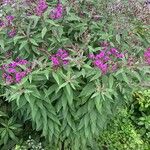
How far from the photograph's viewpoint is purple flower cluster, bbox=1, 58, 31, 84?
309cm

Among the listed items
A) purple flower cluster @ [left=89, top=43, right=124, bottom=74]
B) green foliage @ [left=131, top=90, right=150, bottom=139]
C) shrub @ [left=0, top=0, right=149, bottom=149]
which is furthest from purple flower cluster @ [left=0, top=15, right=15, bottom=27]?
green foliage @ [left=131, top=90, right=150, bottom=139]

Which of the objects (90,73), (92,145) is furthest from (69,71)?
(92,145)

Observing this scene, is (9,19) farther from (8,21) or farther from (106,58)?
(106,58)

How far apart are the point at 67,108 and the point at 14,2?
1084 millimetres

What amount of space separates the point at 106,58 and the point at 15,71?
0.78 m

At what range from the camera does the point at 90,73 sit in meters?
3.13

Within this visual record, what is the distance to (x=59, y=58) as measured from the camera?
318 cm

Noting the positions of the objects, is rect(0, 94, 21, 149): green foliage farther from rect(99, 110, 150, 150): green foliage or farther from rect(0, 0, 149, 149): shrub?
rect(99, 110, 150, 150): green foliage

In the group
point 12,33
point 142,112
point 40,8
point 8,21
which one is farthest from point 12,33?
point 142,112

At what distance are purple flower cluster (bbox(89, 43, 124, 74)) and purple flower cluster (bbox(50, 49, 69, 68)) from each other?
0.23 metres

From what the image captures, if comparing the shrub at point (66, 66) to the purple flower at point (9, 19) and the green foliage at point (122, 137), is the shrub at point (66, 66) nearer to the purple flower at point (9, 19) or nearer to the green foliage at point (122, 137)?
the purple flower at point (9, 19)

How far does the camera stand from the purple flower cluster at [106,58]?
10.2 feet

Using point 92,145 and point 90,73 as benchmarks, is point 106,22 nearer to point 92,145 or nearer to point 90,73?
point 90,73

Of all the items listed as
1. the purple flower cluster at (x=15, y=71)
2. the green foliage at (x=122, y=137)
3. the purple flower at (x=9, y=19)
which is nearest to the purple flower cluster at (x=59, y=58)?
the purple flower cluster at (x=15, y=71)
